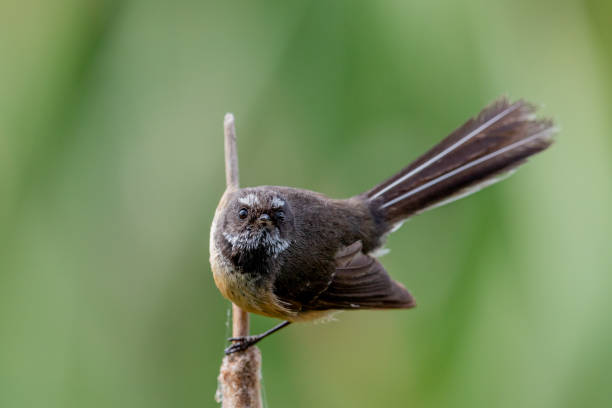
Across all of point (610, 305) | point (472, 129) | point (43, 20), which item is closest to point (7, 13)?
point (43, 20)

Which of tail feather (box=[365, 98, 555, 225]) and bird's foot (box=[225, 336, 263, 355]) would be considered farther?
tail feather (box=[365, 98, 555, 225])

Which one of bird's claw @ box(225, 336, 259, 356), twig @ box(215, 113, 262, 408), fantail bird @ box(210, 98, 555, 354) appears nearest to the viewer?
twig @ box(215, 113, 262, 408)

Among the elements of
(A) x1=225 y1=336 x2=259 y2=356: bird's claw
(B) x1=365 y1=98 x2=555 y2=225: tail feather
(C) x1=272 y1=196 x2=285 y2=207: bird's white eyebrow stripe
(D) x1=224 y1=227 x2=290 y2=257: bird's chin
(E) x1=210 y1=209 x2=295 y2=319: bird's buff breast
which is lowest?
(A) x1=225 y1=336 x2=259 y2=356: bird's claw

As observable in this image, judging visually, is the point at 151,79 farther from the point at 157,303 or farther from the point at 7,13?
the point at 157,303

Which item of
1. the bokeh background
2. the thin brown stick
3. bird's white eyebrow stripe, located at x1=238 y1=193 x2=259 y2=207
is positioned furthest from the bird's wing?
the thin brown stick

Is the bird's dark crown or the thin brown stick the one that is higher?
the thin brown stick

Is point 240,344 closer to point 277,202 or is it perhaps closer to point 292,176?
point 277,202

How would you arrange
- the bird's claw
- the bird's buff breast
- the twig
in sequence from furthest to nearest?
the bird's buff breast < the bird's claw < the twig

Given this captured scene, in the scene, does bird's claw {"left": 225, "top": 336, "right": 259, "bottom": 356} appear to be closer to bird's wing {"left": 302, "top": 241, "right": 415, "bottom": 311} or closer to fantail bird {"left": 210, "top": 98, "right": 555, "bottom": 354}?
fantail bird {"left": 210, "top": 98, "right": 555, "bottom": 354}

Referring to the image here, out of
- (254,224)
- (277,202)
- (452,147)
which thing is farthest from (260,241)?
(452,147)
